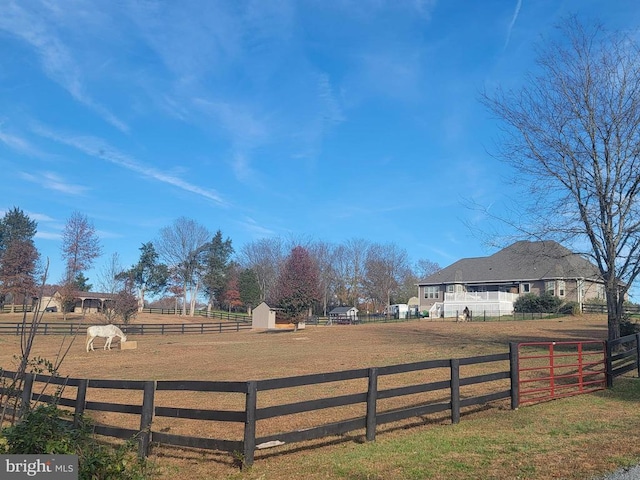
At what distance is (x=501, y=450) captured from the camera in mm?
7230

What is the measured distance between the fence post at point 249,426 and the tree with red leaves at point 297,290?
155 ft

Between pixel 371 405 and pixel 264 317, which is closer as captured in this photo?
pixel 371 405

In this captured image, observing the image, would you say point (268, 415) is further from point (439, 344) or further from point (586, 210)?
point (439, 344)

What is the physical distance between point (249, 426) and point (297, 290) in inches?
1877

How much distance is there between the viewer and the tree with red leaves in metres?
54.2

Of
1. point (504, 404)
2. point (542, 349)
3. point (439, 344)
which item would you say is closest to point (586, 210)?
point (542, 349)

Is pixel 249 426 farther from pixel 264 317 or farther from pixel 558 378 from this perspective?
pixel 264 317

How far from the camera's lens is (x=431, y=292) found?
69.2 metres

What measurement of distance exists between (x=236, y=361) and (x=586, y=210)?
15923mm

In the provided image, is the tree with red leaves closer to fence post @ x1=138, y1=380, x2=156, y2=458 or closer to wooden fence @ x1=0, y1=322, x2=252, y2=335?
wooden fence @ x1=0, y1=322, x2=252, y2=335

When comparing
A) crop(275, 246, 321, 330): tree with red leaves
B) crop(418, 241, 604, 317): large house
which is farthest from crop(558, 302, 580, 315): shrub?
crop(275, 246, 321, 330): tree with red leaves

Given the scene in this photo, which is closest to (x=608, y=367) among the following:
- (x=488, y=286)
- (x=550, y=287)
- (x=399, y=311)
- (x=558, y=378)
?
(x=558, y=378)

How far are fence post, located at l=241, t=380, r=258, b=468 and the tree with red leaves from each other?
155 feet

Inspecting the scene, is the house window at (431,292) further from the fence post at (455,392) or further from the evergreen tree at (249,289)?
the fence post at (455,392)
